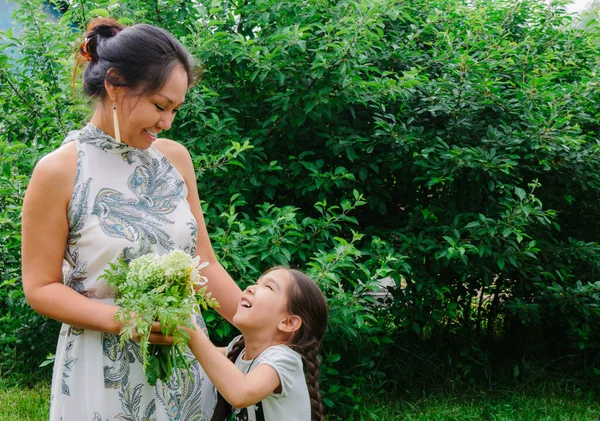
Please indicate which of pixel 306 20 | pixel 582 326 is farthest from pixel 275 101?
pixel 582 326

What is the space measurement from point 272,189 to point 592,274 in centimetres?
244

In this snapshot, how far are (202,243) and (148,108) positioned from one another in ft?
1.81

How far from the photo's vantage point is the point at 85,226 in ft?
6.55

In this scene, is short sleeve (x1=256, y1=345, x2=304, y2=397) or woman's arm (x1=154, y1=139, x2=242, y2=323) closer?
short sleeve (x1=256, y1=345, x2=304, y2=397)

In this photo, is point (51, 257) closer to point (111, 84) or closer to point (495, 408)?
point (111, 84)

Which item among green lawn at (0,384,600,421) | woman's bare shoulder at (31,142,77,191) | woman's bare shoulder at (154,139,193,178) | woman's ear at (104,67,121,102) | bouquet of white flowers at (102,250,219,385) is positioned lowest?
green lawn at (0,384,600,421)

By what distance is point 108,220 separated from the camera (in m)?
2.02

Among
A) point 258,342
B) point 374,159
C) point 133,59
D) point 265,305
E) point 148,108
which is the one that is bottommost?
point 374,159

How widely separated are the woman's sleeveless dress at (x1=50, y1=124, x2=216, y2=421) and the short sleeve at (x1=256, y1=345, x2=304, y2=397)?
299 millimetres

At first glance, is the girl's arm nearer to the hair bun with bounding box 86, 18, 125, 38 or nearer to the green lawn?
the hair bun with bounding box 86, 18, 125, 38

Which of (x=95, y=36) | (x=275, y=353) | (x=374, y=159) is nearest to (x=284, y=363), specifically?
(x=275, y=353)

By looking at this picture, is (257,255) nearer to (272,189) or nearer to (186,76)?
(272,189)

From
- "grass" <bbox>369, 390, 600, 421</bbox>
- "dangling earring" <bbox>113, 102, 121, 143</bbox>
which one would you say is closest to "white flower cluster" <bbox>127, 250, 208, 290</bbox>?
"dangling earring" <bbox>113, 102, 121, 143</bbox>

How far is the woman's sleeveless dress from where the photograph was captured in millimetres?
2008
